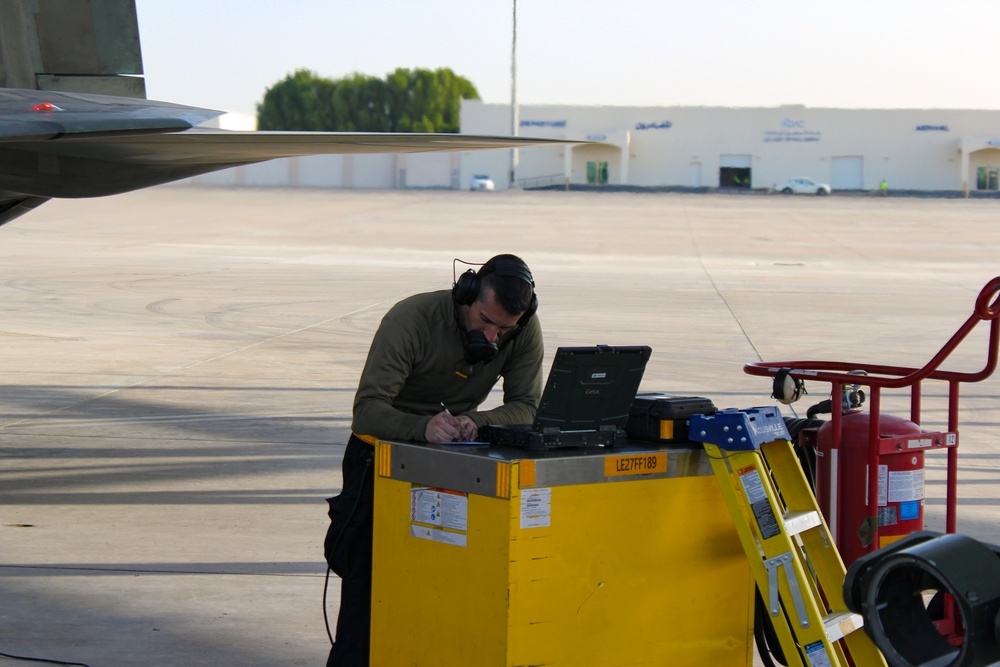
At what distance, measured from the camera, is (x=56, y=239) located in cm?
3800

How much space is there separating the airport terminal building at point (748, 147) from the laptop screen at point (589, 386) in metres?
88.4

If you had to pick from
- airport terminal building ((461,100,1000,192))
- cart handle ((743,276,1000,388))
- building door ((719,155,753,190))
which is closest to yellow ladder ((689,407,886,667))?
cart handle ((743,276,1000,388))

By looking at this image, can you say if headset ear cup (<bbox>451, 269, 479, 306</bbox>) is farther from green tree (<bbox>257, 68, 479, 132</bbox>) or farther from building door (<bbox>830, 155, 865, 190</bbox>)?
green tree (<bbox>257, 68, 479, 132</bbox>)

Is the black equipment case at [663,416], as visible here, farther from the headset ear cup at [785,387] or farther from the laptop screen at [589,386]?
the headset ear cup at [785,387]

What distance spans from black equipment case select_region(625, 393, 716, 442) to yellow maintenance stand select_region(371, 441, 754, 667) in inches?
5.0

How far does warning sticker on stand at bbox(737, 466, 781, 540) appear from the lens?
4.00 meters

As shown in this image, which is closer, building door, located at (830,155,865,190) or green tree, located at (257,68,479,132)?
building door, located at (830,155,865,190)

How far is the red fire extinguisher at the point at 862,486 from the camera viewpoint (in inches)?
176

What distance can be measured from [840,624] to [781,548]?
34 centimetres

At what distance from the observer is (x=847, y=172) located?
93.2m

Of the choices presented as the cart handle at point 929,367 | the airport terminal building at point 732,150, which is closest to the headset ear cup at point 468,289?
the cart handle at point 929,367

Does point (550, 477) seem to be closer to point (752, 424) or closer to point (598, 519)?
point (598, 519)

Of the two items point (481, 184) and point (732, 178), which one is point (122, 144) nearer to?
point (481, 184)

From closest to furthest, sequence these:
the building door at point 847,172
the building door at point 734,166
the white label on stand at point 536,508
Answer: the white label on stand at point 536,508, the building door at point 847,172, the building door at point 734,166
